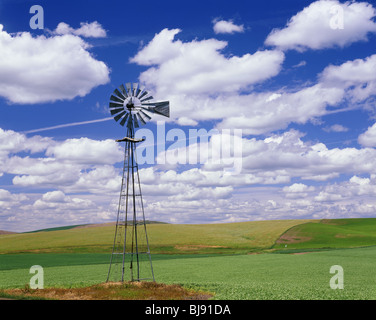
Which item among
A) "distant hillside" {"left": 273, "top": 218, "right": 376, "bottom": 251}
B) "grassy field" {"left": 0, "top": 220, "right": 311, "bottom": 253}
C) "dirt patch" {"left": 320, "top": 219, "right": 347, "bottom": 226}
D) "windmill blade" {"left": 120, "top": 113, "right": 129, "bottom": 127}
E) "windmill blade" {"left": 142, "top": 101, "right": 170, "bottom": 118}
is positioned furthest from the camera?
"dirt patch" {"left": 320, "top": 219, "right": 347, "bottom": 226}

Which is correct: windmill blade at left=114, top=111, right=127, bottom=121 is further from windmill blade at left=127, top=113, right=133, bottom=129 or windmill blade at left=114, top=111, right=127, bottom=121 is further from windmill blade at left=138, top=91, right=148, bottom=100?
windmill blade at left=138, top=91, right=148, bottom=100

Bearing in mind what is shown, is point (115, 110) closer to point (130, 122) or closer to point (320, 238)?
point (130, 122)

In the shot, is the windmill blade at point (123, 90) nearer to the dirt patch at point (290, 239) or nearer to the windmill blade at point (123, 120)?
the windmill blade at point (123, 120)

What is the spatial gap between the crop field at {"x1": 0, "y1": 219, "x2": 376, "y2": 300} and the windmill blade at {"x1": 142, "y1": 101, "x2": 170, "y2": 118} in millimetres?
15367

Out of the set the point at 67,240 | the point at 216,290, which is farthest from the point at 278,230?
the point at 216,290

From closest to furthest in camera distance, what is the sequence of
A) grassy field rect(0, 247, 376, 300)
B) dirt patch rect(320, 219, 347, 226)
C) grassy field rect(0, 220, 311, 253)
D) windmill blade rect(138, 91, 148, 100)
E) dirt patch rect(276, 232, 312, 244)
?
grassy field rect(0, 247, 376, 300) → windmill blade rect(138, 91, 148, 100) → grassy field rect(0, 220, 311, 253) → dirt patch rect(276, 232, 312, 244) → dirt patch rect(320, 219, 347, 226)

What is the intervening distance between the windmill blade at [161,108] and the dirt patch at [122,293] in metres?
14.6

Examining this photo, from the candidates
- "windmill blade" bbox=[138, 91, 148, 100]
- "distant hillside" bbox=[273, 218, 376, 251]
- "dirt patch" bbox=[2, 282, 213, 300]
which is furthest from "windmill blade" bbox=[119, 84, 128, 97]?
"distant hillside" bbox=[273, 218, 376, 251]

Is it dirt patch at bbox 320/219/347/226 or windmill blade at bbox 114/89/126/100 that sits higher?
windmill blade at bbox 114/89/126/100

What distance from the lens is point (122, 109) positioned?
3375 centimetres

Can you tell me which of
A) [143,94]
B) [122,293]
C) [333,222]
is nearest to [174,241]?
[143,94]

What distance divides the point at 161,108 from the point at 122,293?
51.9 feet

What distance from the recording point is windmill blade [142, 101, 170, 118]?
3397 centimetres

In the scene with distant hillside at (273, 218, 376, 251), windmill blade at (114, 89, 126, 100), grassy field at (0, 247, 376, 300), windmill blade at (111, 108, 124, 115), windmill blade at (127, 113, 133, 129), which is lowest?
distant hillside at (273, 218, 376, 251)
